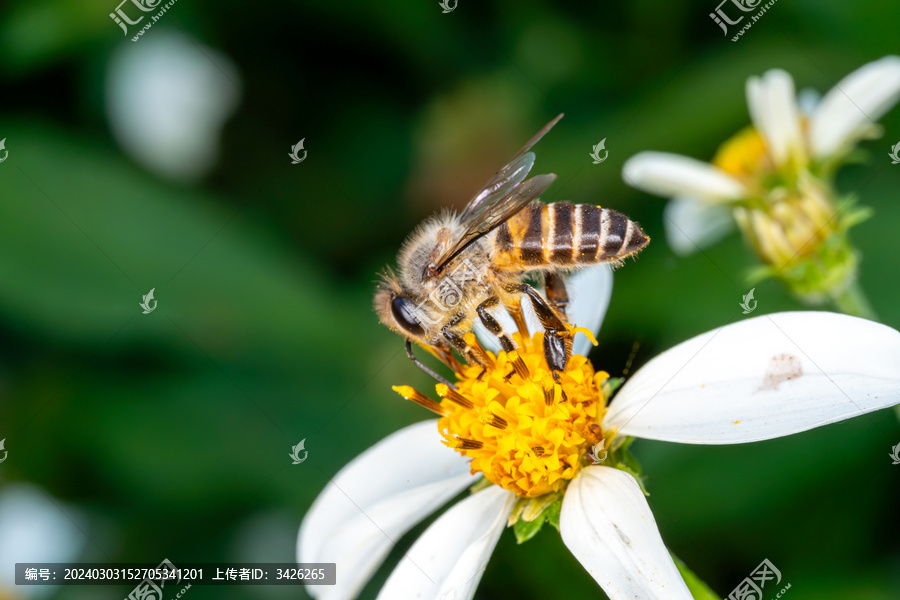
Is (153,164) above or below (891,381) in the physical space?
above

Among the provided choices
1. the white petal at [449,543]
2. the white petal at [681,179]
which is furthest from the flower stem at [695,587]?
the white petal at [681,179]

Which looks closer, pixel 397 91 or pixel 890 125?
pixel 890 125

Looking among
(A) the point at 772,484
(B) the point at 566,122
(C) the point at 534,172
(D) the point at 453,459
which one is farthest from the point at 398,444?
(B) the point at 566,122

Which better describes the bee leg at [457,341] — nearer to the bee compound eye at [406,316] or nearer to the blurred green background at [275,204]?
the bee compound eye at [406,316]

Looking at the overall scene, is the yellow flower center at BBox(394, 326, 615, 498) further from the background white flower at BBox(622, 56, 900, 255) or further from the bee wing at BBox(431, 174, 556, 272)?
the background white flower at BBox(622, 56, 900, 255)

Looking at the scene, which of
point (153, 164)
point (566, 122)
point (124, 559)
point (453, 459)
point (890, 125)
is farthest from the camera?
point (153, 164)

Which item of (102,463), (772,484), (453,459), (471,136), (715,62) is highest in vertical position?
(471,136)

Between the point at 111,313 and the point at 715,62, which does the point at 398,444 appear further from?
the point at 715,62
